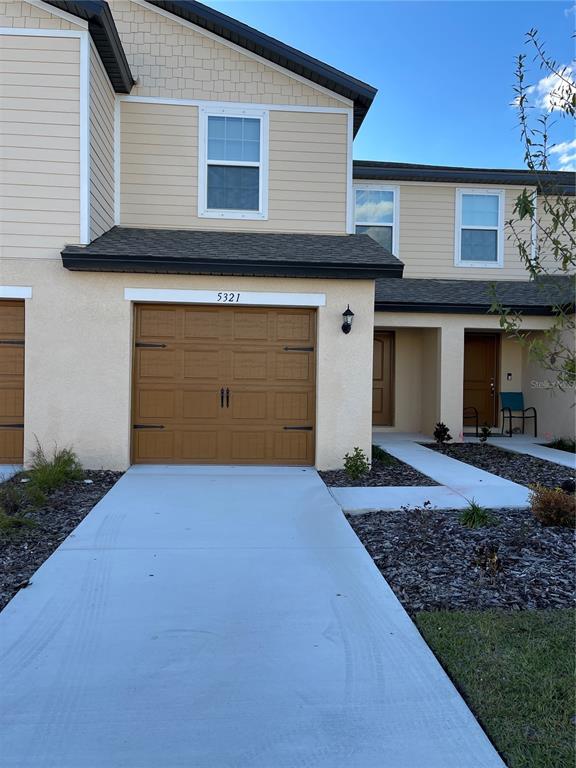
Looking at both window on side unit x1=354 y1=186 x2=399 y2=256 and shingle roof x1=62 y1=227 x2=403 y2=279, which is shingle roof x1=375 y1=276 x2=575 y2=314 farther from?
shingle roof x1=62 y1=227 x2=403 y2=279

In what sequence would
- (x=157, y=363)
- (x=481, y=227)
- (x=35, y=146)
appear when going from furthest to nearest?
(x=481, y=227) → (x=157, y=363) → (x=35, y=146)

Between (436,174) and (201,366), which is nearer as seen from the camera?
(201,366)

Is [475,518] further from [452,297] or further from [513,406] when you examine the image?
[513,406]

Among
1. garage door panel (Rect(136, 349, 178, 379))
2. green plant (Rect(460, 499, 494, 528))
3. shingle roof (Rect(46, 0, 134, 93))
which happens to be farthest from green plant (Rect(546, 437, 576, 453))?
shingle roof (Rect(46, 0, 134, 93))

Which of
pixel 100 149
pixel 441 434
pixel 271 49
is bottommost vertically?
pixel 441 434

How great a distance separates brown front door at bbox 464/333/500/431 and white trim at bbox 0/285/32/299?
972 cm

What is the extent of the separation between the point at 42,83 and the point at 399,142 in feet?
32.9

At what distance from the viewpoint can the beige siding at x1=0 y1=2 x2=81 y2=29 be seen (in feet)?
26.9

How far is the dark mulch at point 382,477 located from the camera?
26.2ft

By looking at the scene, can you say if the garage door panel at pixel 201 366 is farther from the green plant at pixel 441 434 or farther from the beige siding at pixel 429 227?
the beige siding at pixel 429 227

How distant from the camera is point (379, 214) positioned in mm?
13219

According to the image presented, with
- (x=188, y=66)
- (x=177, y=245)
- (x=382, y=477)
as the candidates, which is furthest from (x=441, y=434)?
(x=188, y=66)

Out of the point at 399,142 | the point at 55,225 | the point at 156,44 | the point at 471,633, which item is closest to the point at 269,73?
the point at 156,44

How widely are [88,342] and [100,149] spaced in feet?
9.74
